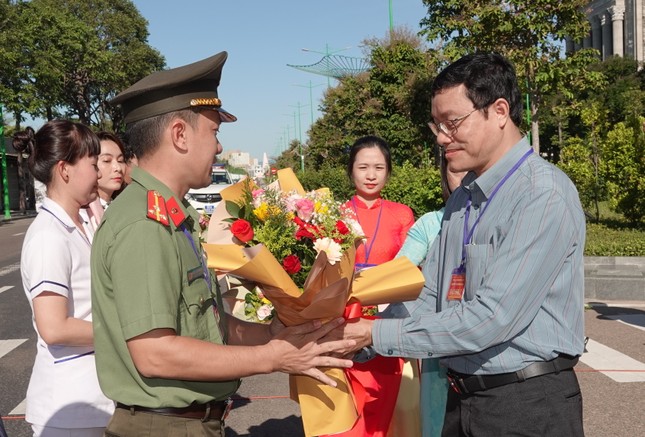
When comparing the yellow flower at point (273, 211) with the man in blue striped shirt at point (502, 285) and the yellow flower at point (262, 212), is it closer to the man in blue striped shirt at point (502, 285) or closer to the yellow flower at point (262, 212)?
the yellow flower at point (262, 212)

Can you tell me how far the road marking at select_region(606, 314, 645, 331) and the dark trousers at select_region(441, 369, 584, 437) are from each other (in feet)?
20.5

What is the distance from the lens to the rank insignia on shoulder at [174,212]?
2.09m

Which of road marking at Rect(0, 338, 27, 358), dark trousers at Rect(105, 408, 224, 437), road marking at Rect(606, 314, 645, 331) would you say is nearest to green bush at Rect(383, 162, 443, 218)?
road marking at Rect(606, 314, 645, 331)

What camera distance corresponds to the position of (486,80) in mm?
2402

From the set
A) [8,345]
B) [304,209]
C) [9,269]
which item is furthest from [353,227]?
[9,269]

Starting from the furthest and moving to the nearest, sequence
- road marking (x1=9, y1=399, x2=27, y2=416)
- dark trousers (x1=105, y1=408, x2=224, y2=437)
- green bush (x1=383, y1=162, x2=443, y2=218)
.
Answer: green bush (x1=383, y1=162, x2=443, y2=218)
road marking (x1=9, y1=399, x2=27, y2=416)
dark trousers (x1=105, y1=408, x2=224, y2=437)

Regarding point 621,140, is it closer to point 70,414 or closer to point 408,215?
point 408,215

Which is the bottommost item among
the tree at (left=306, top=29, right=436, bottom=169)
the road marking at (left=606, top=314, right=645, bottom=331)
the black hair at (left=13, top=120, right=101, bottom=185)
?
the road marking at (left=606, top=314, right=645, bottom=331)

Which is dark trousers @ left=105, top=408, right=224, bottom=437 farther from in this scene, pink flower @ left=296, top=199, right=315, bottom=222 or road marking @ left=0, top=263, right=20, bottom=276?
road marking @ left=0, top=263, right=20, bottom=276

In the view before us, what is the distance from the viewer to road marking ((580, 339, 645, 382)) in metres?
5.90

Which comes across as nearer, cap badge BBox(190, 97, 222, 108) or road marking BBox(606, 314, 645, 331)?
cap badge BBox(190, 97, 222, 108)

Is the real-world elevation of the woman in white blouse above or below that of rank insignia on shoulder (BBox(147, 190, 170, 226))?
below

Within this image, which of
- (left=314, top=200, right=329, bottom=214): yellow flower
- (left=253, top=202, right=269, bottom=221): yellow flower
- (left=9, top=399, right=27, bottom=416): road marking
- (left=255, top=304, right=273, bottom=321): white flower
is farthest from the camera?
(left=9, top=399, right=27, bottom=416): road marking

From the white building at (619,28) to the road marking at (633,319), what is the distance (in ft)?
220
